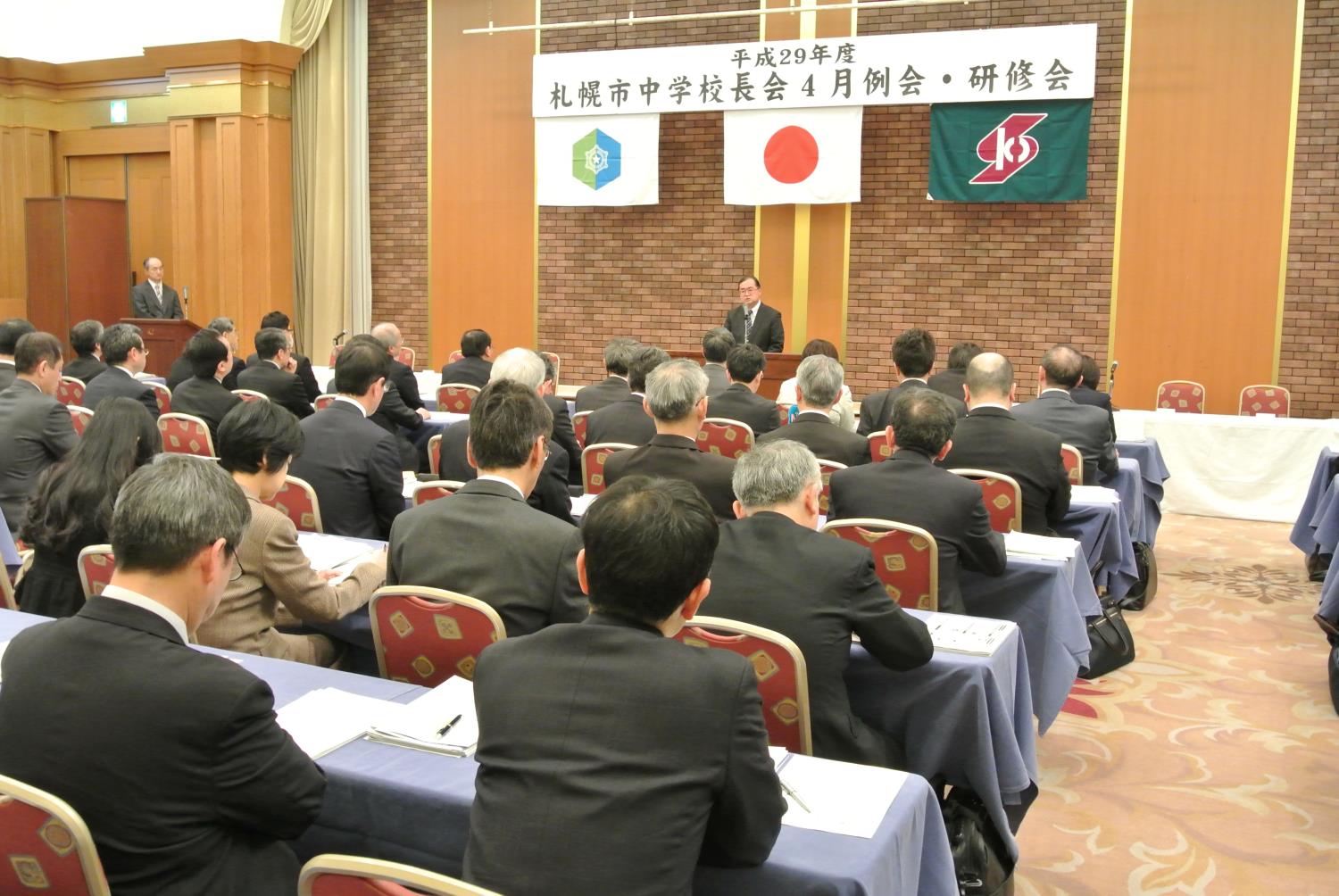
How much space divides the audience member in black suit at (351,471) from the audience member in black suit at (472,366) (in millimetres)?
3328

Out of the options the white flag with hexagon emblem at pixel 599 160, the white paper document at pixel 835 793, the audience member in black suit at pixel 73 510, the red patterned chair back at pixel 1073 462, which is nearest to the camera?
the white paper document at pixel 835 793

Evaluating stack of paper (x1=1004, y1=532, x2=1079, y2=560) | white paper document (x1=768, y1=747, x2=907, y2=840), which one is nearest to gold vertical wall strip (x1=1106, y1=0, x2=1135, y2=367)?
stack of paper (x1=1004, y1=532, x2=1079, y2=560)

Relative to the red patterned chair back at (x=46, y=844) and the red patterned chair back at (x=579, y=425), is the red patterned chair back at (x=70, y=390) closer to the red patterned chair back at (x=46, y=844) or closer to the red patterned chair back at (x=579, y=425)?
the red patterned chair back at (x=579, y=425)

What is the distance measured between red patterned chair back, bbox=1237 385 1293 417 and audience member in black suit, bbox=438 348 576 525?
18.5 ft

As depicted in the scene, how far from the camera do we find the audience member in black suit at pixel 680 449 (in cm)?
400

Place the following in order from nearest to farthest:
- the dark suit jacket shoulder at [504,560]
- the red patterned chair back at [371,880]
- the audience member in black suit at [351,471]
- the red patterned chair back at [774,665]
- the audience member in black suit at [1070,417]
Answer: the red patterned chair back at [371,880] < the red patterned chair back at [774,665] < the dark suit jacket shoulder at [504,560] < the audience member in black suit at [351,471] < the audience member in black suit at [1070,417]

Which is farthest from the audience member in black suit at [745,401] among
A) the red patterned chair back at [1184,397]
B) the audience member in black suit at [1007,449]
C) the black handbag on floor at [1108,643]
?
the red patterned chair back at [1184,397]

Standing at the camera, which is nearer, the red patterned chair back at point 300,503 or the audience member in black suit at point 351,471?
the red patterned chair back at point 300,503

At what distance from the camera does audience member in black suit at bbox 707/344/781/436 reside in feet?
18.6

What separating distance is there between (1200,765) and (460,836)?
2842 millimetres

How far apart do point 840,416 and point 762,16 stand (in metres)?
4.70

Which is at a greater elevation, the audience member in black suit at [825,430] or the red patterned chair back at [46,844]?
Result: the audience member in black suit at [825,430]

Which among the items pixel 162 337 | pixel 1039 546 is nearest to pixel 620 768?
pixel 1039 546

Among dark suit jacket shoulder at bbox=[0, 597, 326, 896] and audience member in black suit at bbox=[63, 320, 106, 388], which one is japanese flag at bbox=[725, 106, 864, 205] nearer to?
audience member in black suit at bbox=[63, 320, 106, 388]
